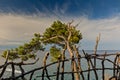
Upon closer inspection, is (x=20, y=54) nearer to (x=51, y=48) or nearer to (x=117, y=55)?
(x=51, y=48)

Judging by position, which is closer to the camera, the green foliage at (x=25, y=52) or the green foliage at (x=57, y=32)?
the green foliage at (x=25, y=52)

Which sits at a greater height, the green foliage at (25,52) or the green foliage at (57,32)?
Answer: the green foliage at (57,32)

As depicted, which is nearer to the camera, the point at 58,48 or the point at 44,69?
the point at 44,69

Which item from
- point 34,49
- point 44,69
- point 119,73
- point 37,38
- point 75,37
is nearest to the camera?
point 44,69

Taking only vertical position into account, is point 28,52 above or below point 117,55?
above

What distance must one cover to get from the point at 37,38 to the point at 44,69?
14187 mm

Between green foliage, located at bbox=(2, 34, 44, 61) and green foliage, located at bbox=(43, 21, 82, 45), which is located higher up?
green foliage, located at bbox=(43, 21, 82, 45)

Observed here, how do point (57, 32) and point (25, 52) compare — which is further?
point (57, 32)

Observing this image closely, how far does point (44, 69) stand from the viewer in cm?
495

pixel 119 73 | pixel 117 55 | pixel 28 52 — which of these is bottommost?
pixel 119 73

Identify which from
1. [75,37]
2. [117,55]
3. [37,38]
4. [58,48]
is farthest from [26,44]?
[117,55]

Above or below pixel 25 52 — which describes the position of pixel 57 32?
above

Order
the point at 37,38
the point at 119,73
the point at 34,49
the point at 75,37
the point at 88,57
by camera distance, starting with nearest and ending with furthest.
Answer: the point at 88,57 < the point at 119,73 < the point at 34,49 < the point at 75,37 < the point at 37,38

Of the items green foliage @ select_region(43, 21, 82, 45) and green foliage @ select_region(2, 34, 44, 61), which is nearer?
green foliage @ select_region(2, 34, 44, 61)
